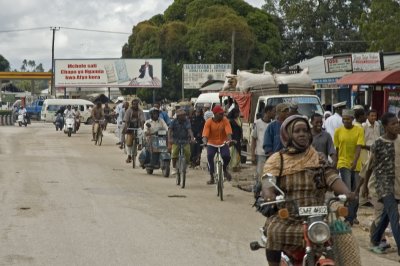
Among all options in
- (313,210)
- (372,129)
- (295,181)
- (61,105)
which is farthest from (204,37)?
(313,210)

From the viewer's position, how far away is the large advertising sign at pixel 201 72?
6149 cm

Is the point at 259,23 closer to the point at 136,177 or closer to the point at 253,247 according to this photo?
the point at 136,177

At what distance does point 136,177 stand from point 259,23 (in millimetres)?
47450

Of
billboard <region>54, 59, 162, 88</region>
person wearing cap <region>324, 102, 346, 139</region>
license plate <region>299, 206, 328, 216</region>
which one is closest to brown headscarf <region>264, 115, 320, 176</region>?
license plate <region>299, 206, 328, 216</region>

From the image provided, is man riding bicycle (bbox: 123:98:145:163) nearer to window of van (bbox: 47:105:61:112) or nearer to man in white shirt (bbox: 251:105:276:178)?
man in white shirt (bbox: 251:105:276:178)

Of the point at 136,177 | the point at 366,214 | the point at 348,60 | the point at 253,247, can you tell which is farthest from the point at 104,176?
the point at 253,247

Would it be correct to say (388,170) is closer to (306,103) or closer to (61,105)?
(306,103)

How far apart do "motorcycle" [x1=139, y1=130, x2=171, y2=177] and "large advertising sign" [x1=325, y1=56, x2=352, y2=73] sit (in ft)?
27.8

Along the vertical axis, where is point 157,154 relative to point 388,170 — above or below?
below

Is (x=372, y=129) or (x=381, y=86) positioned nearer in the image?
(x=372, y=129)

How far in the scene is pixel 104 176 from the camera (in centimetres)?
1969

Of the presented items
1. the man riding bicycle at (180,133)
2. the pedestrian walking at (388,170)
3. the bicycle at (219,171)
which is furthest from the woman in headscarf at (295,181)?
the man riding bicycle at (180,133)

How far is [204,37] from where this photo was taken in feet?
204

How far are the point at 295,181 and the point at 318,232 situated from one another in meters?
0.57
